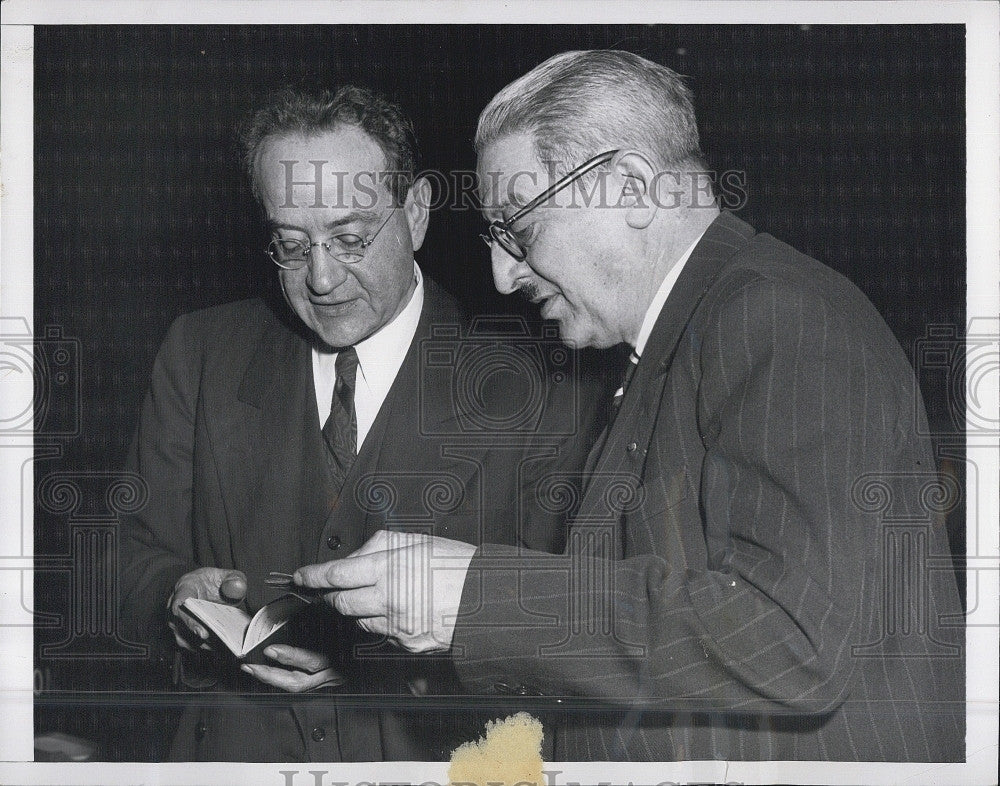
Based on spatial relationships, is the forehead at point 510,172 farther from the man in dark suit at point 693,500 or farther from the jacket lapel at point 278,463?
the jacket lapel at point 278,463

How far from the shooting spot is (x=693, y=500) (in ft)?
5.75

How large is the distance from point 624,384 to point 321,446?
61 cm

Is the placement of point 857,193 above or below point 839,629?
above

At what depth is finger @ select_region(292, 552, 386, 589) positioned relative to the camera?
6.00 feet

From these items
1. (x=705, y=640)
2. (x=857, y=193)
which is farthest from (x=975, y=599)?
(x=857, y=193)

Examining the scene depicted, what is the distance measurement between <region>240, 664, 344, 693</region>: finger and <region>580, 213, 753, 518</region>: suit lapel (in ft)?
1.96

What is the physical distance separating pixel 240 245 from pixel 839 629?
4.43ft

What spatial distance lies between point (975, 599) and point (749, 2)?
127 cm

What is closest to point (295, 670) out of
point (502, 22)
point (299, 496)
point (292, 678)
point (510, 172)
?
point (292, 678)

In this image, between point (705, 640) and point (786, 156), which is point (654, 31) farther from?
point (705, 640)

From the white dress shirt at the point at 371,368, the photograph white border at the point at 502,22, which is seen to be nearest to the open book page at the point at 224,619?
the photograph white border at the point at 502,22

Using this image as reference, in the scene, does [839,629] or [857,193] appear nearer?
[839,629]

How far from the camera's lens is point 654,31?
1.92m

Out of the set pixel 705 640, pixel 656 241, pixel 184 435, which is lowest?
pixel 705 640
